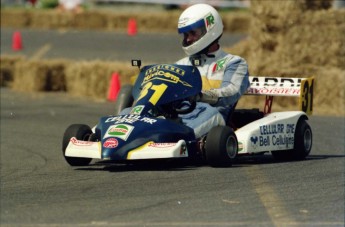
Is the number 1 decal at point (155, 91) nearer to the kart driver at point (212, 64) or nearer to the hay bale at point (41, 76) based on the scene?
the kart driver at point (212, 64)

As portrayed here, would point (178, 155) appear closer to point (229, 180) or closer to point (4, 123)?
point (229, 180)

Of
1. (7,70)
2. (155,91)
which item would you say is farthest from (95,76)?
(155,91)

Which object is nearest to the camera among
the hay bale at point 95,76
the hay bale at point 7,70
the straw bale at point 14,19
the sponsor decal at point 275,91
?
the sponsor decal at point 275,91

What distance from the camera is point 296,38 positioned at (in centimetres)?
1644

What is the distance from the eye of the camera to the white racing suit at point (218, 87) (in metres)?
9.87

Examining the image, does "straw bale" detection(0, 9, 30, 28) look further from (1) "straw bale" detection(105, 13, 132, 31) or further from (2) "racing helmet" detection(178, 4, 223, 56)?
(2) "racing helmet" detection(178, 4, 223, 56)

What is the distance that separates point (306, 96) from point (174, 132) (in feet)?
6.13

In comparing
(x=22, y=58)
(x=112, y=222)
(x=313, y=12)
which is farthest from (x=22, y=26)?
(x=112, y=222)

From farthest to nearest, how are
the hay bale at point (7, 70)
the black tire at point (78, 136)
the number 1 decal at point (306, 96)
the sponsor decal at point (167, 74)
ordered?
1. the hay bale at point (7, 70)
2. the number 1 decal at point (306, 96)
3. the black tire at point (78, 136)
4. the sponsor decal at point (167, 74)

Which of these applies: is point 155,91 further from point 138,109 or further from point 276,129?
point 276,129

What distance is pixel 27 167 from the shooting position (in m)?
10.1

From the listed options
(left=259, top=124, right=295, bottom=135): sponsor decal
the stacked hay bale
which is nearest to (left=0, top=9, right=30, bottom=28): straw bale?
the stacked hay bale

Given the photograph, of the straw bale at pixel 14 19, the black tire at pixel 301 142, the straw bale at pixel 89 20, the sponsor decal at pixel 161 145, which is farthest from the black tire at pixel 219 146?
the straw bale at pixel 14 19

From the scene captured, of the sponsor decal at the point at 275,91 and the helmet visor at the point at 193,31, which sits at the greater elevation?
the helmet visor at the point at 193,31
